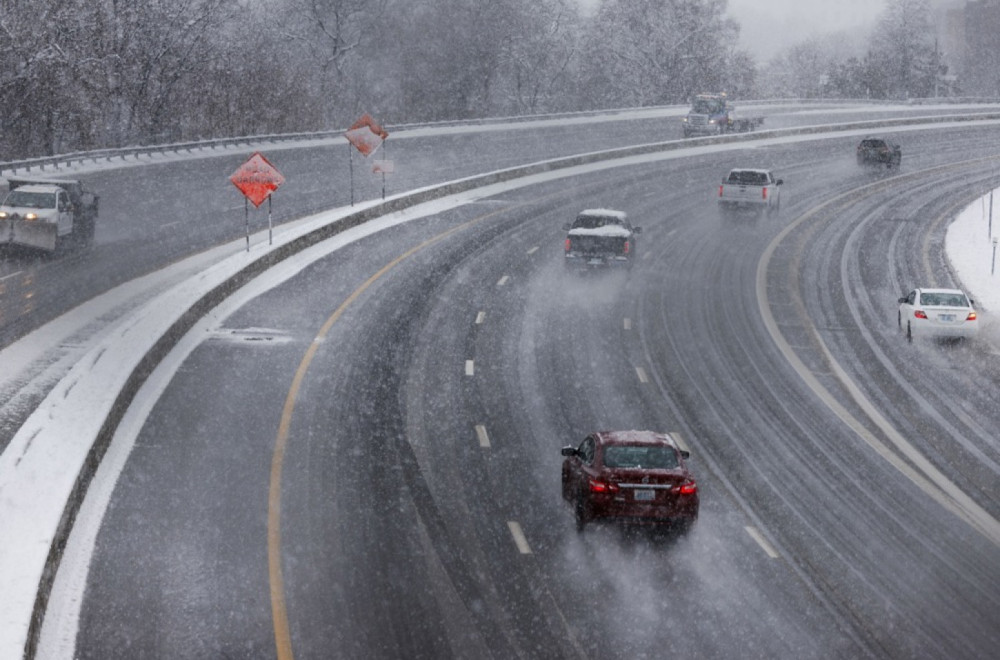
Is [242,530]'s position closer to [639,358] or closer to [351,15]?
[639,358]

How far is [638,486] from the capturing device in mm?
17328

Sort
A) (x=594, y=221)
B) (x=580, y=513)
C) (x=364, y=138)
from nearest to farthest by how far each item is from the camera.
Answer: (x=580, y=513)
(x=594, y=221)
(x=364, y=138)

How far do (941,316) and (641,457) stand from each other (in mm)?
16987

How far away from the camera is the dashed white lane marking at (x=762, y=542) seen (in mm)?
17530

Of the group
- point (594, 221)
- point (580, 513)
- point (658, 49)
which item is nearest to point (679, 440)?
point (580, 513)

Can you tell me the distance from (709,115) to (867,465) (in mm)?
57718

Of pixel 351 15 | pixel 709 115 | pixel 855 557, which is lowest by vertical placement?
pixel 855 557

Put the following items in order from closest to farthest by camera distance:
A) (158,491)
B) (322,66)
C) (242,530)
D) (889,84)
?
(242,530) < (158,491) < (322,66) < (889,84)

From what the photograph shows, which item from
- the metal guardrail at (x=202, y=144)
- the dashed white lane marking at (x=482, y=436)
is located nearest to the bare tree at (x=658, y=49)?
the metal guardrail at (x=202, y=144)

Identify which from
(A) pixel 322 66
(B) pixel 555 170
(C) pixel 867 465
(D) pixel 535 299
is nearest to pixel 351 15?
(A) pixel 322 66

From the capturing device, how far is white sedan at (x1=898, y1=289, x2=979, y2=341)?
32188 millimetres

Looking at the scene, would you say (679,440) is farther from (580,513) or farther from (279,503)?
(279,503)

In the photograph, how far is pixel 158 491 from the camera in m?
19.1

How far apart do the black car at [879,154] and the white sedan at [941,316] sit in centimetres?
3906
